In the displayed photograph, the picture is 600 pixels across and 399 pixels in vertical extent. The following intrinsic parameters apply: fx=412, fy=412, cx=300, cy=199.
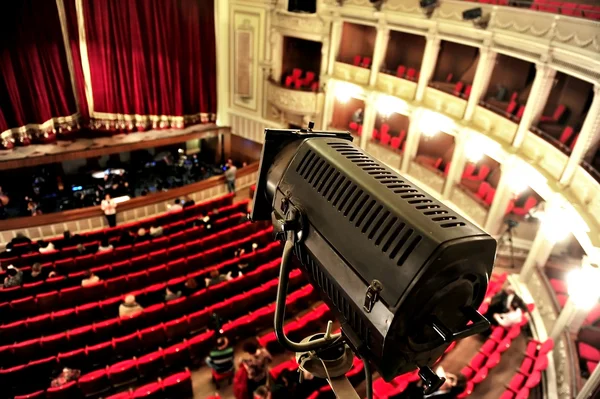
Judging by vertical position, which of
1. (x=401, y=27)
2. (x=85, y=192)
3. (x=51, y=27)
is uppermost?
(x=401, y=27)

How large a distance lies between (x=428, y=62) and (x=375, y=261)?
416 inches

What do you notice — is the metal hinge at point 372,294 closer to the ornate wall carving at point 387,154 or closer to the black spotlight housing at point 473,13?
the black spotlight housing at point 473,13

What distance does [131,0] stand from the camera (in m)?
11.8

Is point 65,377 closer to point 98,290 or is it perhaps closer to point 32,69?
point 98,290

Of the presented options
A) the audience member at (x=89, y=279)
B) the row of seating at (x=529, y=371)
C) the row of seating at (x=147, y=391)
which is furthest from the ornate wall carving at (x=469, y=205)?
the audience member at (x=89, y=279)

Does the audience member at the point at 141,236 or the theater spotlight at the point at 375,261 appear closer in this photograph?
the theater spotlight at the point at 375,261

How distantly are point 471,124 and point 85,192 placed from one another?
1034 centimetres

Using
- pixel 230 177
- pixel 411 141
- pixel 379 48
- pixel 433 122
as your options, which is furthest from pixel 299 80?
pixel 433 122

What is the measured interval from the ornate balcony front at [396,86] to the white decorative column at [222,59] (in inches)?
215

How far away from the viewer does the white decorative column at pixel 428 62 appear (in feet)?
33.7

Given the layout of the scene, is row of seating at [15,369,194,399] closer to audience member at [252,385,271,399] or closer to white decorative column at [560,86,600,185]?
audience member at [252,385,271,399]

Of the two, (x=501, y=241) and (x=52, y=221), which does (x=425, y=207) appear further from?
(x=52, y=221)

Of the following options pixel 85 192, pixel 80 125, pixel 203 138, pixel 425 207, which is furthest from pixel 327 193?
pixel 203 138

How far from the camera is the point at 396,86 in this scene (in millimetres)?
11688
